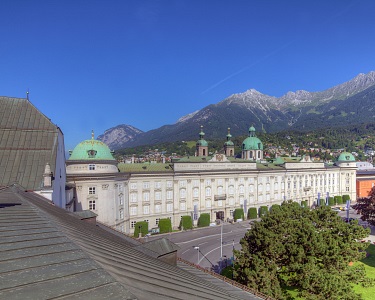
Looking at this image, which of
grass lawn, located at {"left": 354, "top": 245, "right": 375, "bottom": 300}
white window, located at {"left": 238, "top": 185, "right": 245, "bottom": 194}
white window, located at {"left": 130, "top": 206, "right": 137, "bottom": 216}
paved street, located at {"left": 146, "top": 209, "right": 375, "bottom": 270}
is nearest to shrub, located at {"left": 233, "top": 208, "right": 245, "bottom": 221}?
paved street, located at {"left": 146, "top": 209, "right": 375, "bottom": 270}

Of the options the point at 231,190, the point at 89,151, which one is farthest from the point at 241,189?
the point at 89,151

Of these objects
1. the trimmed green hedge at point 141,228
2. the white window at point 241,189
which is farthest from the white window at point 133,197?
the white window at point 241,189

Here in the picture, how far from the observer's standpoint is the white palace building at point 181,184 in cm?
5594

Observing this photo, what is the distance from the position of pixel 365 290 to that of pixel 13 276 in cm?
4180

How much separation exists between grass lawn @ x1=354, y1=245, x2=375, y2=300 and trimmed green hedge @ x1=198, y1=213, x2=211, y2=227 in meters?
34.6

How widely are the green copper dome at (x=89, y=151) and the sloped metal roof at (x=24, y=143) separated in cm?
2466

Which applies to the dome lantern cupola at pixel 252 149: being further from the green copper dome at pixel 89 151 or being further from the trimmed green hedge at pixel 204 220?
the green copper dome at pixel 89 151

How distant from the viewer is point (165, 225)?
66.2 m

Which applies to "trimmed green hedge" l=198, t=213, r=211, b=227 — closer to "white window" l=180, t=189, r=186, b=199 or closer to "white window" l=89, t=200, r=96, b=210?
"white window" l=180, t=189, r=186, b=199

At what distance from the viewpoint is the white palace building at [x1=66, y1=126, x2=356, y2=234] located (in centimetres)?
5594

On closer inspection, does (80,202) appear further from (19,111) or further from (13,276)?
(13,276)

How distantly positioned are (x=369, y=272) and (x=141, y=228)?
141 ft

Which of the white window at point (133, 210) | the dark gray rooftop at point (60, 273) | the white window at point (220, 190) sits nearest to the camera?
the dark gray rooftop at point (60, 273)

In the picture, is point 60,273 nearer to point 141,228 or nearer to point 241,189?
point 141,228
